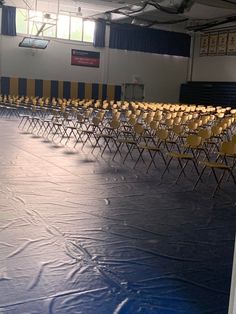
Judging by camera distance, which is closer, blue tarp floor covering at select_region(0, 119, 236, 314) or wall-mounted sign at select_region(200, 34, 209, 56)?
blue tarp floor covering at select_region(0, 119, 236, 314)

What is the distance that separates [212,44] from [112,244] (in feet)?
93.8

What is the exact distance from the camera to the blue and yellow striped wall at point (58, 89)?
2756 centimetres

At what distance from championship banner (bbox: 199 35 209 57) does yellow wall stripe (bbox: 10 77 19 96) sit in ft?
45.4

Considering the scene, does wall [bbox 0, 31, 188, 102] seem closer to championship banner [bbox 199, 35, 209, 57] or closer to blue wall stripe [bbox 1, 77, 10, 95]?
blue wall stripe [bbox 1, 77, 10, 95]

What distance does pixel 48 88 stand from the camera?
28828mm

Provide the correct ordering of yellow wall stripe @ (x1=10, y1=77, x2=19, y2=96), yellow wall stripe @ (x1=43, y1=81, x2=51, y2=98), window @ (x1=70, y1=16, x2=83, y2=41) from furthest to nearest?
yellow wall stripe @ (x1=43, y1=81, x2=51, y2=98), window @ (x1=70, y1=16, x2=83, y2=41), yellow wall stripe @ (x1=10, y1=77, x2=19, y2=96)

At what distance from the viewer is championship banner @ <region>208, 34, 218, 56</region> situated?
31.0 metres

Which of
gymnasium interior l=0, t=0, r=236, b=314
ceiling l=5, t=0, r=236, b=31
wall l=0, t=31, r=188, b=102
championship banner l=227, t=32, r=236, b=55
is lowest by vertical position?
gymnasium interior l=0, t=0, r=236, b=314

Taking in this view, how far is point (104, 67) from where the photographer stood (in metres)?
30.6

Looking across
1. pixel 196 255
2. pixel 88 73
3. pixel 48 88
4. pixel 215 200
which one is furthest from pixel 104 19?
pixel 196 255

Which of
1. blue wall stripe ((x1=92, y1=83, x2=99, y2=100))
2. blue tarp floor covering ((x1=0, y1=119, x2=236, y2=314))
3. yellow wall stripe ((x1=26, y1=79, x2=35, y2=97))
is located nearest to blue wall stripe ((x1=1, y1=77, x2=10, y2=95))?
yellow wall stripe ((x1=26, y1=79, x2=35, y2=97))

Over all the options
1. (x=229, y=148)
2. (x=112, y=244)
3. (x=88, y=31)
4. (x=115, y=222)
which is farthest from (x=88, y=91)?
(x=112, y=244)

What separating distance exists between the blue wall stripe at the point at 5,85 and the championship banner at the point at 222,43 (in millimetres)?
14475

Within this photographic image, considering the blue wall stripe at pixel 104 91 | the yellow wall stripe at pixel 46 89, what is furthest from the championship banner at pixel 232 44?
the yellow wall stripe at pixel 46 89
